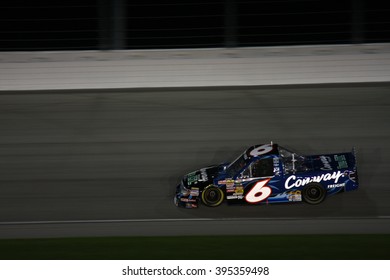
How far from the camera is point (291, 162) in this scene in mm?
11086

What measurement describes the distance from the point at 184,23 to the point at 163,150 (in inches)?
157

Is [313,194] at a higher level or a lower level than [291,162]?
lower

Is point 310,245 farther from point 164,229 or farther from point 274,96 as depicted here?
point 274,96

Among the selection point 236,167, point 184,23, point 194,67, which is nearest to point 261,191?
point 236,167

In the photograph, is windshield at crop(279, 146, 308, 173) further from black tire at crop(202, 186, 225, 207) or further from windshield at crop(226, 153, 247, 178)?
black tire at crop(202, 186, 225, 207)

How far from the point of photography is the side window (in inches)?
433

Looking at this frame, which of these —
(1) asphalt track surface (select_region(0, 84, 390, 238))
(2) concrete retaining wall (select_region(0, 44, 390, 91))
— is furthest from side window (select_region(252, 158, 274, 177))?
(2) concrete retaining wall (select_region(0, 44, 390, 91))

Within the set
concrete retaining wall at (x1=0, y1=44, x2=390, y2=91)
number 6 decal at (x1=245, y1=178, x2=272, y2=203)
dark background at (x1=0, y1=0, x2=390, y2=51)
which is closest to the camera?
number 6 decal at (x1=245, y1=178, x2=272, y2=203)

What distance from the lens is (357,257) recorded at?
8.73 m

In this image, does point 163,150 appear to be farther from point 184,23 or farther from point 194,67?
point 184,23

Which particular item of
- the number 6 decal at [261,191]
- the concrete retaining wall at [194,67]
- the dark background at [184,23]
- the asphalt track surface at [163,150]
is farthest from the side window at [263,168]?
the dark background at [184,23]

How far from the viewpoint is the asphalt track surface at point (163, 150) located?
10.8 metres

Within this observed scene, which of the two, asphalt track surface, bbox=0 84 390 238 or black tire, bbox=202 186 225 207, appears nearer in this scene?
asphalt track surface, bbox=0 84 390 238

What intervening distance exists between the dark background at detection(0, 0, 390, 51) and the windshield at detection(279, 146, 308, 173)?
5430mm
